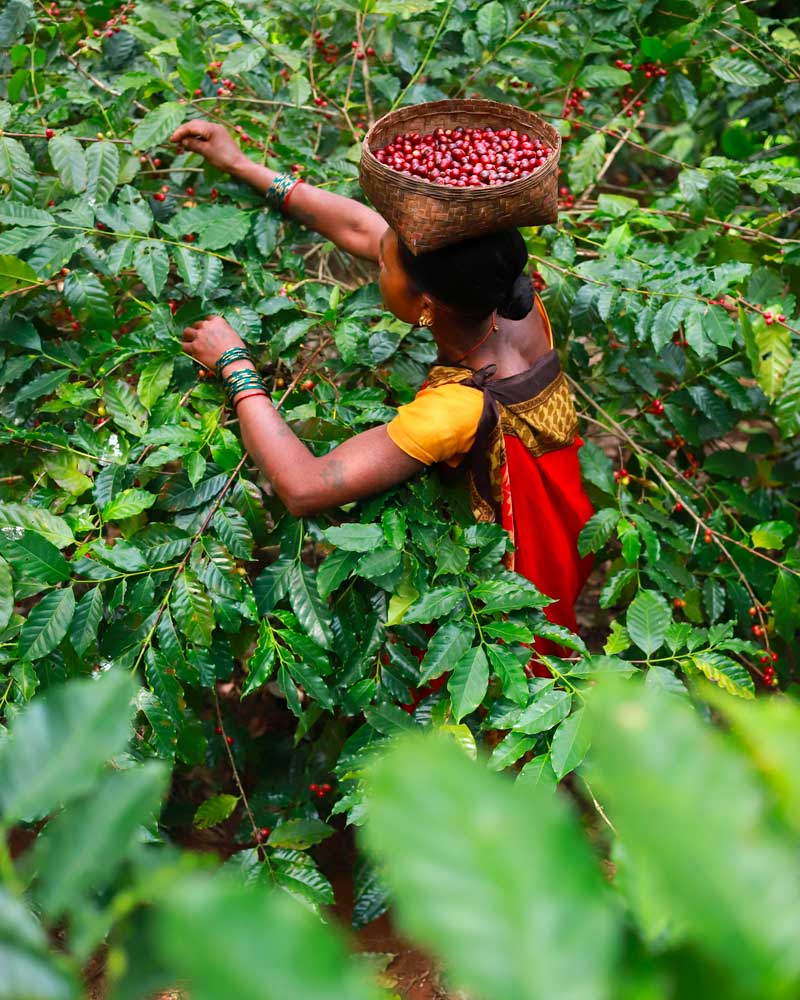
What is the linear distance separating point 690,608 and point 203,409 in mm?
1320

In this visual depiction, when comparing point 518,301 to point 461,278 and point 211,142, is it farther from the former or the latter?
point 211,142

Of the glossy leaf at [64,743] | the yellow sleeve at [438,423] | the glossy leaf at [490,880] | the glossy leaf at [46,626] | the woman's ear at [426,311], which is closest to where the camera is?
the glossy leaf at [490,880]

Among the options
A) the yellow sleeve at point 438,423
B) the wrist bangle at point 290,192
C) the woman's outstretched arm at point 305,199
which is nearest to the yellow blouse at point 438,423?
the yellow sleeve at point 438,423

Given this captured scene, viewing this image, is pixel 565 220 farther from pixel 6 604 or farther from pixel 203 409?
pixel 6 604

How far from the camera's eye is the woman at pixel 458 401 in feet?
5.95

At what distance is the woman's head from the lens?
180 centimetres

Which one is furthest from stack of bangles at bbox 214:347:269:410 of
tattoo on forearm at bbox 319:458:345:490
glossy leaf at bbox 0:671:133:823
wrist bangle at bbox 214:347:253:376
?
glossy leaf at bbox 0:671:133:823

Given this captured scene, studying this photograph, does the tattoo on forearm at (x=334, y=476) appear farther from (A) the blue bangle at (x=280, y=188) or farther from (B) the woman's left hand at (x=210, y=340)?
(A) the blue bangle at (x=280, y=188)

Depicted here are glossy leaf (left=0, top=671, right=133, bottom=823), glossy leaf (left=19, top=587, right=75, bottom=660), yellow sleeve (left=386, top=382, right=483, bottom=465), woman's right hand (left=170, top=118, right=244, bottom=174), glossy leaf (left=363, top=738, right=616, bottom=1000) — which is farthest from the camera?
woman's right hand (left=170, top=118, right=244, bottom=174)

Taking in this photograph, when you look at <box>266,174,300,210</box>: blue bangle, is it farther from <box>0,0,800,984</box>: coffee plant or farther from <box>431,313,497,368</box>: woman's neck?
<box>431,313,497,368</box>: woman's neck

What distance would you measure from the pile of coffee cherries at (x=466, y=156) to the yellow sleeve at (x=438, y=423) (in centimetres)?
41

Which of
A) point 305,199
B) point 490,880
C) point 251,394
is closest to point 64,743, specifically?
point 490,880

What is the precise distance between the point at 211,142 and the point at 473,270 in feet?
2.70

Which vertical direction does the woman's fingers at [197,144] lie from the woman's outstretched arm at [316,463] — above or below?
above
